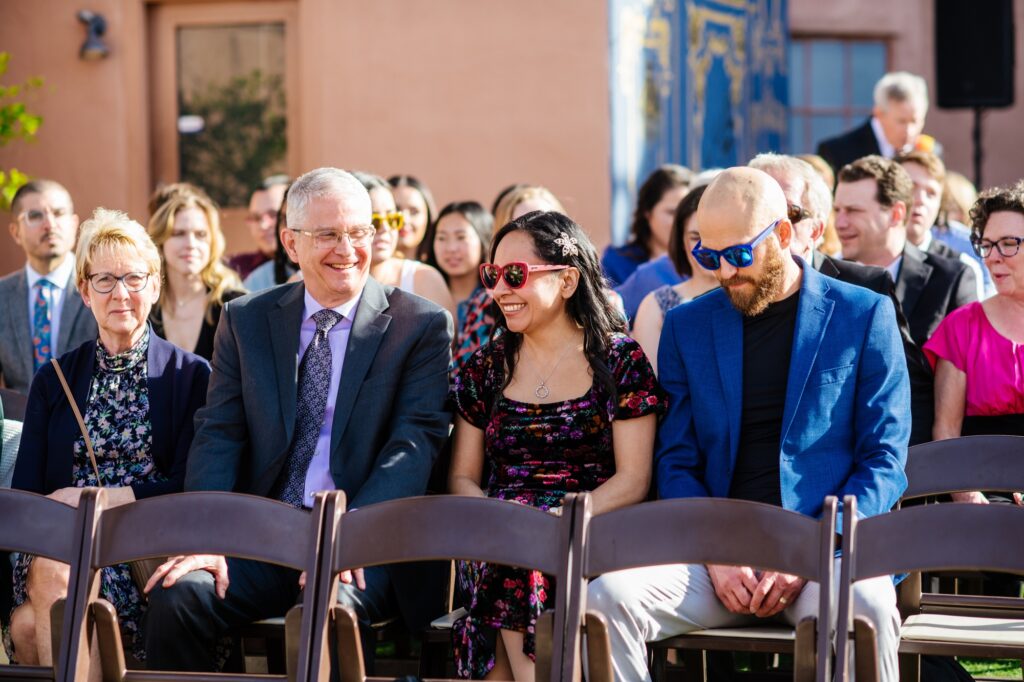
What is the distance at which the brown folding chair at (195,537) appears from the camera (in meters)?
3.53

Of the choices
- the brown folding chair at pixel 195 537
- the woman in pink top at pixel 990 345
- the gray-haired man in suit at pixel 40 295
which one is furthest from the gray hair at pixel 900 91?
the brown folding chair at pixel 195 537

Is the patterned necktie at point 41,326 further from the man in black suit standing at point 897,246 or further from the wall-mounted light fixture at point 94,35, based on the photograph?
the wall-mounted light fixture at point 94,35

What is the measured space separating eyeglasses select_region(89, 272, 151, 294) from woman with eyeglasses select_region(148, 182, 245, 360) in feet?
4.22

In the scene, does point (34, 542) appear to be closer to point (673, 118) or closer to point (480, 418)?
point (480, 418)

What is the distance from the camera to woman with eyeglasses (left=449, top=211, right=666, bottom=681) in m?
4.07

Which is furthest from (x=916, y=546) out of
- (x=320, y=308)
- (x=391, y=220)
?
(x=391, y=220)

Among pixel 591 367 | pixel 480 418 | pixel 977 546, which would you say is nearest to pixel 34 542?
pixel 480 418

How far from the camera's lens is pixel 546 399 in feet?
13.8

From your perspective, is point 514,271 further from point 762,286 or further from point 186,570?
point 186,570

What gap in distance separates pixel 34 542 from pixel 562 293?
5.52ft

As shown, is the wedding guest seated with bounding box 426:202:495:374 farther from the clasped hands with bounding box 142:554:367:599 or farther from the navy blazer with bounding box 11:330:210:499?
the clasped hands with bounding box 142:554:367:599

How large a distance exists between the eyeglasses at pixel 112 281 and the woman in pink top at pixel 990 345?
8.99ft

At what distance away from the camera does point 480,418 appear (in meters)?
4.34

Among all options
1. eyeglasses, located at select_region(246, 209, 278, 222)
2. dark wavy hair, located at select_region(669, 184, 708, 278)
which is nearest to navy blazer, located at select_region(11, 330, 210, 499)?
dark wavy hair, located at select_region(669, 184, 708, 278)
